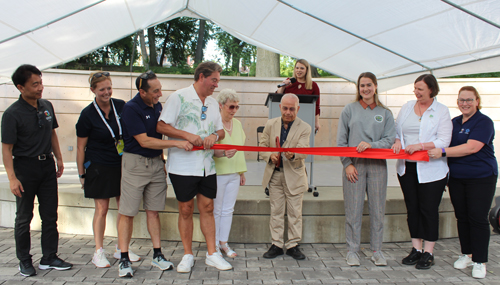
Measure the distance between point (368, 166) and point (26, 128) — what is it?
3.31m

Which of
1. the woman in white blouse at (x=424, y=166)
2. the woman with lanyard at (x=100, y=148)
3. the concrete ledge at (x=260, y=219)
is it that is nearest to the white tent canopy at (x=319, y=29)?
the woman in white blouse at (x=424, y=166)

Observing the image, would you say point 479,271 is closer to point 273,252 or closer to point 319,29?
point 273,252

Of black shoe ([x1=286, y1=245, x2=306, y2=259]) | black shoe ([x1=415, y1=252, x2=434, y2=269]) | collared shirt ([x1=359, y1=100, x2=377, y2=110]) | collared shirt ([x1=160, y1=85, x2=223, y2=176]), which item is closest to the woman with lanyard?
collared shirt ([x1=160, y1=85, x2=223, y2=176])

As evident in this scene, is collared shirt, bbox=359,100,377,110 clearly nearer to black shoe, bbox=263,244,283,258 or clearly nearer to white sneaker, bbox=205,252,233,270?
black shoe, bbox=263,244,283,258

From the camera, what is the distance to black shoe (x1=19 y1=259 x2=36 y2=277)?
306cm

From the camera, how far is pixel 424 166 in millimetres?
3293

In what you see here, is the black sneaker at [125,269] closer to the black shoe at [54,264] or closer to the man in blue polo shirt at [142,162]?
the man in blue polo shirt at [142,162]

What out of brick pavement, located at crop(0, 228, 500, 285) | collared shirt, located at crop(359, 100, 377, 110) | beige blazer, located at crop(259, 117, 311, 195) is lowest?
brick pavement, located at crop(0, 228, 500, 285)

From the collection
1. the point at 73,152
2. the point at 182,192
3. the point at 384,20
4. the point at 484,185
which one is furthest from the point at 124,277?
the point at 73,152

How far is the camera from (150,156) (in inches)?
125

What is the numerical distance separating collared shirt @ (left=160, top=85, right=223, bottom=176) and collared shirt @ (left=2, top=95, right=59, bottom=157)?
3.89 feet

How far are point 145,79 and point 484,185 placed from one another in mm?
3379

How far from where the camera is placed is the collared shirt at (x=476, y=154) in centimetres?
321

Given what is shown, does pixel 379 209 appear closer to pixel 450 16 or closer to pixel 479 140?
pixel 479 140
